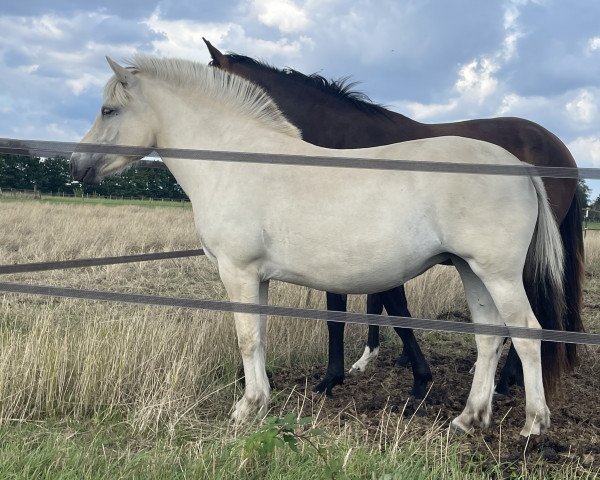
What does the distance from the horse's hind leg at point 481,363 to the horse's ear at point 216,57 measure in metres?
2.57

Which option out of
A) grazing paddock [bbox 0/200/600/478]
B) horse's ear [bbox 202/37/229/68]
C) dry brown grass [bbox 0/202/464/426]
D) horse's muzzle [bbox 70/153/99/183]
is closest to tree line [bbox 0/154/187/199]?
dry brown grass [bbox 0/202/464/426]

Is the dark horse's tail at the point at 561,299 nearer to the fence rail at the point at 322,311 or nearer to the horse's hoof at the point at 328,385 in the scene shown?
the fence rail at the point at 322,311

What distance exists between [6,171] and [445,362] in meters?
33.2

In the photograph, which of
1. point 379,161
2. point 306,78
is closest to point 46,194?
point 306,78

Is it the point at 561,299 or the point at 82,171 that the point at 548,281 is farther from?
the point at 82,171

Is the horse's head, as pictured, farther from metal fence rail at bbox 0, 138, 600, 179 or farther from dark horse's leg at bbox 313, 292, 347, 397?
dark horse's leg at bbox 313, 292, 347, 397

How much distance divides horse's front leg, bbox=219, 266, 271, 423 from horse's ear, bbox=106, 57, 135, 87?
1.34 meters

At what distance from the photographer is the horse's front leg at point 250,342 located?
3514 mm

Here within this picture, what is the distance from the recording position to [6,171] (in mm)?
33031

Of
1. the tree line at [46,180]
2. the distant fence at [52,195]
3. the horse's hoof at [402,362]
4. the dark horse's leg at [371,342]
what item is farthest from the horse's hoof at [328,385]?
the tree line at [46,180]

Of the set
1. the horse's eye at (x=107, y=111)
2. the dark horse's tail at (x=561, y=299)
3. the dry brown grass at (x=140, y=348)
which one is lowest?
the dry brown grass at (x=140, y=348)

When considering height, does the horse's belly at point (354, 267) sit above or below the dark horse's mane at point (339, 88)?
below

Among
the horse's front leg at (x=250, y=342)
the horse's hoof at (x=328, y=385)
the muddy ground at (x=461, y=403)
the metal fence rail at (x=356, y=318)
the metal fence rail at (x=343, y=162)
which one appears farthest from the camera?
the horse's hoof at (x=328, y=385)

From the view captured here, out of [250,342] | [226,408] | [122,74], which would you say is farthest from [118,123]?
[226,408]
